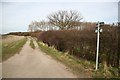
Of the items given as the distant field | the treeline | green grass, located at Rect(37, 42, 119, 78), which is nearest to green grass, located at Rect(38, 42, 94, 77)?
green grass, located at Rect(37, 42, 119, 78)

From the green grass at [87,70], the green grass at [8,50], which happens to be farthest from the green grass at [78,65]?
the green grass at [8,50]

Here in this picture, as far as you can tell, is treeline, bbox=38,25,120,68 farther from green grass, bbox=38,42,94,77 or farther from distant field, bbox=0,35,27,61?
distant field, bbox=0,35,27,61

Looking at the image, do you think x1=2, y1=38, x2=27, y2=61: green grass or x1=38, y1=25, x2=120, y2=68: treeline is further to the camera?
x1=2, y1=38, x2=27, y2=61: green grass

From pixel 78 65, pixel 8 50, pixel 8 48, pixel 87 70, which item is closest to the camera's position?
pixel 87 70

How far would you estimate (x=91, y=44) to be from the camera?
58.3 feet

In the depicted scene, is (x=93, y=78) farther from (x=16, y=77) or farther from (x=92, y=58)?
(x=92, y=58)

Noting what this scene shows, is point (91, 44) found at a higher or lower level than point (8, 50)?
higher

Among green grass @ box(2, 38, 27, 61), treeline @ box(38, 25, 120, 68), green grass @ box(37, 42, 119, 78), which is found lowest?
green grass @ box(37, 42, 119, 78)

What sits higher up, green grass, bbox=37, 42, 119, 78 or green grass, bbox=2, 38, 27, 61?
green grass, bbox=2, 38, 27, 61

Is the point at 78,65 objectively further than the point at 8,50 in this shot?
No

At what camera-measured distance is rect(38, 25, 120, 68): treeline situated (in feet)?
48.6

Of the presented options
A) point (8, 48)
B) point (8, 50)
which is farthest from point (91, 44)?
point (8, 48)

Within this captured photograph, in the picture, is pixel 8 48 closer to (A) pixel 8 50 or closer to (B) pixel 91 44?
(A) pixel 8 50

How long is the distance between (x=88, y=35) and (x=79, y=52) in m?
2.46
